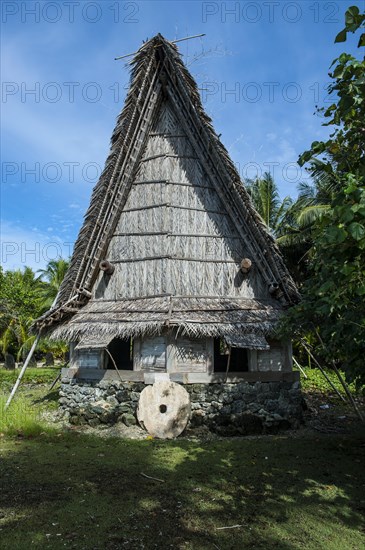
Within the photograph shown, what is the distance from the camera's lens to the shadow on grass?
4.46 metres

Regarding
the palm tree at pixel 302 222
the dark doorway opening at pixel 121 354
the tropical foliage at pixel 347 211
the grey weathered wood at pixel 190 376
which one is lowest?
the grey weathered wood at pixel 190 376

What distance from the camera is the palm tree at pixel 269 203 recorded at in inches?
973

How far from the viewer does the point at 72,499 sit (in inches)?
213

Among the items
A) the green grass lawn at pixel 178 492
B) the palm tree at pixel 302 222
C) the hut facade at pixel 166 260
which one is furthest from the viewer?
the palm tree at pixel 302 222

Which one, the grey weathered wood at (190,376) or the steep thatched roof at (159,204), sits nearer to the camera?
A: the grey weathered wood at (190,376)

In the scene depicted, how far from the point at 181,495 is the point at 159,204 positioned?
7564mm

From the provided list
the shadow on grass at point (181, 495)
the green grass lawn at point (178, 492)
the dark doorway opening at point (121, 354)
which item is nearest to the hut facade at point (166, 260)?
the green grass lawn at point (178, 492)

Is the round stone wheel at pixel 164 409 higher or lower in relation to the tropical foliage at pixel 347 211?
lower

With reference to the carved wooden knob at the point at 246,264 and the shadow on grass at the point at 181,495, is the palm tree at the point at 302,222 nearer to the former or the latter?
the carved wooden knob at the point at 246,264

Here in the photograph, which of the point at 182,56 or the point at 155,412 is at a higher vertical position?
the point at 182,56

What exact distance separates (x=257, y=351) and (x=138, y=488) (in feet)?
17.7

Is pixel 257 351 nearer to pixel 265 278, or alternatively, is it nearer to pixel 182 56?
pixel 265 278

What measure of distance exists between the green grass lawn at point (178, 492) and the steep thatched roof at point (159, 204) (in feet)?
11.2

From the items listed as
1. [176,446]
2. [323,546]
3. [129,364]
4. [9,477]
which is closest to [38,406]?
[129,364]
